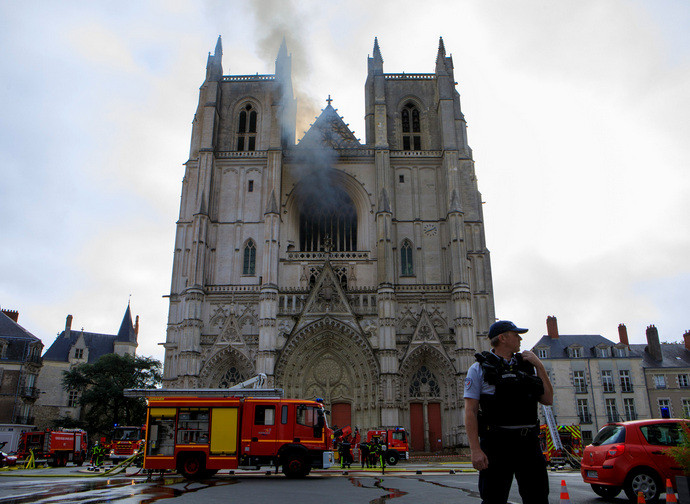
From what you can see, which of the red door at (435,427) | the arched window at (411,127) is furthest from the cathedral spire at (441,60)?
the red door at (435,427)

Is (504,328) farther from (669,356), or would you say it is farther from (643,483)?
(669,356)

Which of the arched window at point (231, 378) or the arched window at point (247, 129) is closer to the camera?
the arched window at point (231, 378)

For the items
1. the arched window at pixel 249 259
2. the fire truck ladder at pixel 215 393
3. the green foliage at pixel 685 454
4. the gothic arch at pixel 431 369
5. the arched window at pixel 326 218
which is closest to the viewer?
the green foliage at pixel 685 454

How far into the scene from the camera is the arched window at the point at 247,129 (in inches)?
1464

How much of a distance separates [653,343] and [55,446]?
4210cm

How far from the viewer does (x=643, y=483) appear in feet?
29.0

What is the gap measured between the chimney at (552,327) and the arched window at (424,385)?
61.4 feet

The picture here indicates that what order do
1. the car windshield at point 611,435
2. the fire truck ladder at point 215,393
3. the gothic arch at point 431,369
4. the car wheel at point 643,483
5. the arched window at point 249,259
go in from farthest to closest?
the arched window at point 249,259, the gothic arch at point 431,369, the fire truck ladder at point 215,393, the car windshield at point 611,435, the car wheel at point 643,483

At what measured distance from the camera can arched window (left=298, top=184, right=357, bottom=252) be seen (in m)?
35.9

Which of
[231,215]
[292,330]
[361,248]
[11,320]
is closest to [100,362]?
[11,320]

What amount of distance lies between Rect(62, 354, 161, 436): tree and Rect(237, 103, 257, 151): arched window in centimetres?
1911

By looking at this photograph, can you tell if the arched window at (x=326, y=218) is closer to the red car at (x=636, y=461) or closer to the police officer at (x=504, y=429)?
the red car at (x=636, y=461)

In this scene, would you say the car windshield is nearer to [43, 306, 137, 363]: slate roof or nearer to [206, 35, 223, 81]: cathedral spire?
[206, 35, 223, 81]: cathedral spire

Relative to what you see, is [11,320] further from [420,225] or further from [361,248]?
[420,225]
